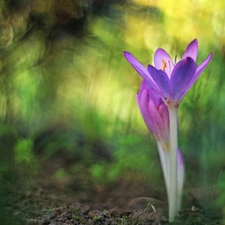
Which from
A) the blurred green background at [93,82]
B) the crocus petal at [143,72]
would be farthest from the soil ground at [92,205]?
the crocus petal at [143,72]

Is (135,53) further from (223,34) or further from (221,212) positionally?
(221,212)

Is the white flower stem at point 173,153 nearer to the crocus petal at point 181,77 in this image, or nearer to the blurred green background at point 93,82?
the crocus petal at point 181,77

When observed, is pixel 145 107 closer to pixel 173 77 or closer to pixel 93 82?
pixel 173 77

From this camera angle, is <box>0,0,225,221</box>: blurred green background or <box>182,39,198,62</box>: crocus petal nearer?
<box>182,39,198,62</box>: crocus petal

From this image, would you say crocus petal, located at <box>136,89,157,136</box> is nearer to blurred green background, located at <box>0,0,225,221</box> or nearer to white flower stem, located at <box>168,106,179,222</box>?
white flower stem, located at <box>168,106,179,222</box>

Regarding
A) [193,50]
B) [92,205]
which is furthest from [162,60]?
[92,205]

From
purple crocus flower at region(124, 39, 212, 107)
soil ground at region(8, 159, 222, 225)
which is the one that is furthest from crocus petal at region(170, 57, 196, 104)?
soil ground at region(8, 159, 222, 225)

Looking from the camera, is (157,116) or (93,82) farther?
(93,82)
